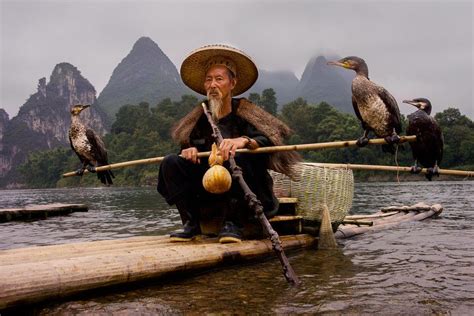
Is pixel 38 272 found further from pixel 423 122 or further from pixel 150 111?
pixel 150 111

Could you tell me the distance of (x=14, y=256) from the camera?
304 cm

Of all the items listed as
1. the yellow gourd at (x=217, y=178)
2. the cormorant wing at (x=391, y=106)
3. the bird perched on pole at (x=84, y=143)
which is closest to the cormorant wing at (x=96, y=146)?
the bird perched on pole at (x=84, y=143)

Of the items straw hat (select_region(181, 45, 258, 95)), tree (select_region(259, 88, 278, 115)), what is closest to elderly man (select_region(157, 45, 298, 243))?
straw hat (select_region(181, 45, 258, 95))

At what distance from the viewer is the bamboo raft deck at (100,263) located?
232cm

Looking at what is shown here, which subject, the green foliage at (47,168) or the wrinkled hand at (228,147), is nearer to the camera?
the wrinkled hand at (228,147)

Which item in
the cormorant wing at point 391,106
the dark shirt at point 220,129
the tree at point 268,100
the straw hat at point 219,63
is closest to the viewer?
the cormorant wing at point 391,106

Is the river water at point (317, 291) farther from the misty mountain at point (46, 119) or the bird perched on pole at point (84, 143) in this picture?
the misty mountain at point (46, 119)

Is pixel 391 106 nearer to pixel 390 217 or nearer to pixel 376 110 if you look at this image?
pixel 376 110

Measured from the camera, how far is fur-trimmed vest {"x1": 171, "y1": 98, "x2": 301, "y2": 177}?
397 centimetres

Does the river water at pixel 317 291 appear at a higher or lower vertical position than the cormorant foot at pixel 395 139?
lower

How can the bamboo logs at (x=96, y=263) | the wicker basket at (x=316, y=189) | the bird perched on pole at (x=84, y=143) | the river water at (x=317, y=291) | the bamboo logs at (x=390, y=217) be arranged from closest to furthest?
1. the bamboo logs at (x=96, y=263)
2. the river water at (x=317, y=291)
3. the wicker basket at (x=316, y=189)
4. the bird perched on pole at (x=84, y=143)
5. the bamboo logs at (x=390, y=217)

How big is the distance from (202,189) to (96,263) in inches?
59.7

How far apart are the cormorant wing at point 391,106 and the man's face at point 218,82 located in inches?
56.6

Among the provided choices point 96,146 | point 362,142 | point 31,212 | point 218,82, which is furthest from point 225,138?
point 31,212
